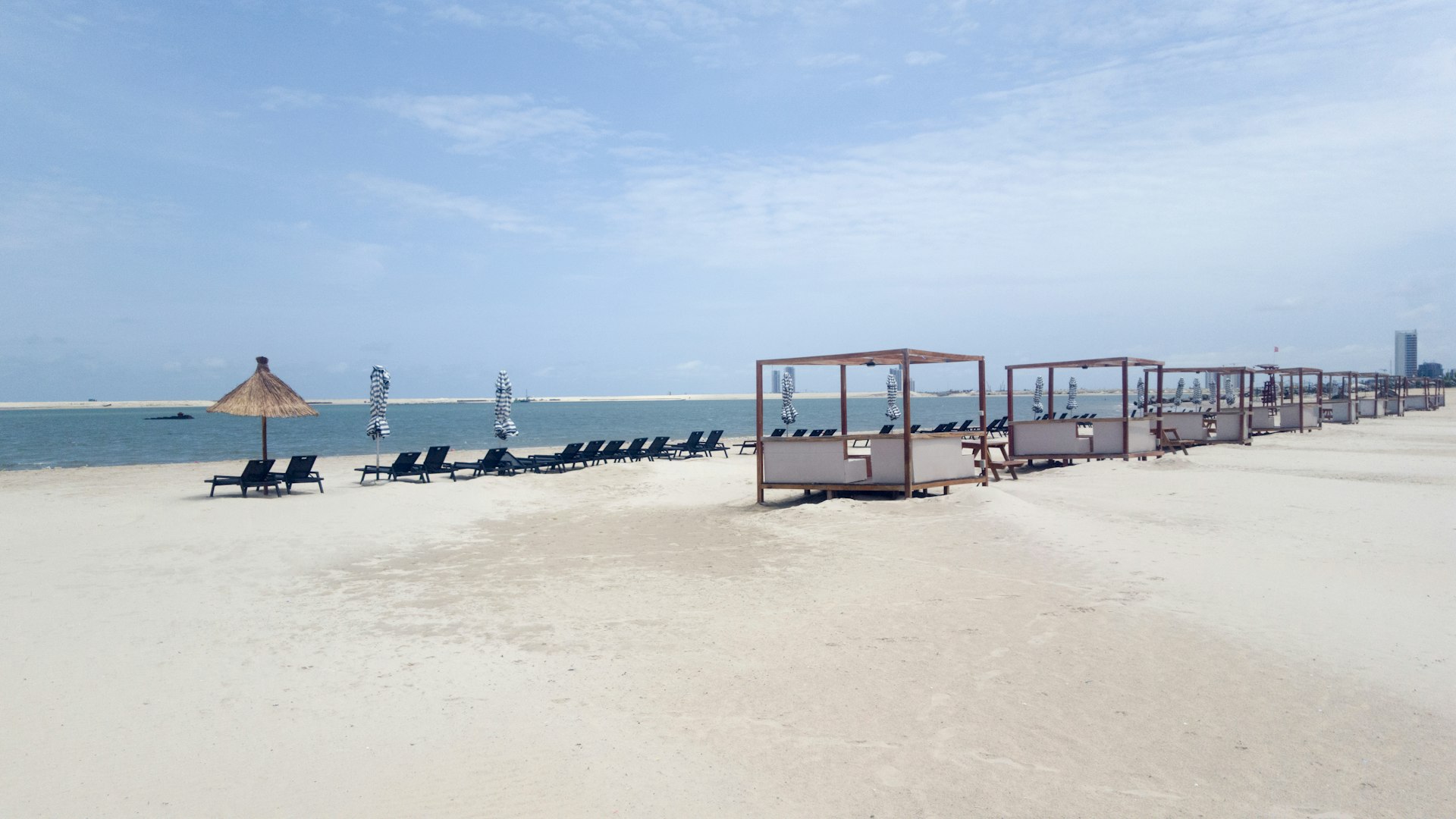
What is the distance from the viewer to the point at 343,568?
798cm

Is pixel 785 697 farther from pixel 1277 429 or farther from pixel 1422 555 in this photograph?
pixel 1277 429

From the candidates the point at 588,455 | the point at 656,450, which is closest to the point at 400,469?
the point at 588,455

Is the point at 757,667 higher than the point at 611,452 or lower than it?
lower

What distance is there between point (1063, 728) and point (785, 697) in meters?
1.34

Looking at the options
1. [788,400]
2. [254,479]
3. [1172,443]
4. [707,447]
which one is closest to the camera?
[254,479]

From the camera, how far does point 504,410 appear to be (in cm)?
2209

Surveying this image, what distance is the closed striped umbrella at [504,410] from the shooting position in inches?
854

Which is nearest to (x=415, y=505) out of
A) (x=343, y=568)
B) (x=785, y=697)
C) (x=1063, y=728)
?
(x=343, y=568)

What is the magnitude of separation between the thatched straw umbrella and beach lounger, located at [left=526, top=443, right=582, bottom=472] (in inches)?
175

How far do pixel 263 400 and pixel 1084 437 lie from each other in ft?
49.3

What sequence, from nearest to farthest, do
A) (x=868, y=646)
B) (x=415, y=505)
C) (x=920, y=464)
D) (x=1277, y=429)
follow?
(x=868, y=646), (x=920, y=464), (x=415, y=505), (x=1277, y=429)

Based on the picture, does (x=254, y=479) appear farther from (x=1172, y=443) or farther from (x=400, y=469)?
(x=1172, y=443)

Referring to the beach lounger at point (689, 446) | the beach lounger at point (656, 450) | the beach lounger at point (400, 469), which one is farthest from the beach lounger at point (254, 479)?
the beach lounger at point (689, 446)

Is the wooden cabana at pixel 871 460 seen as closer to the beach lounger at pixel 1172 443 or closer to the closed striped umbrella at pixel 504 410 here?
the beach lounger at pixel 1172 443
